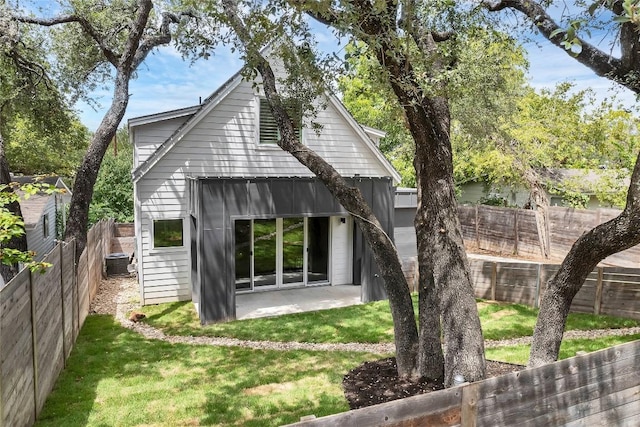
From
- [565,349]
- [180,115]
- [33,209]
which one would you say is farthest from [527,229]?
[33,209]

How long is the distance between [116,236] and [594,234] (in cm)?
2079

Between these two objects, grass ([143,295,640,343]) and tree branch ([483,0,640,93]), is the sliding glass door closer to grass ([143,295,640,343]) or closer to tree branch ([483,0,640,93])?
grass ([143,295,640,343])

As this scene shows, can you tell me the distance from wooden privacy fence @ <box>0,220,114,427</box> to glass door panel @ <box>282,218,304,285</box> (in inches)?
218

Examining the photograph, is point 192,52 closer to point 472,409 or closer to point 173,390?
point 173,390

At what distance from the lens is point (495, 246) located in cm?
1905

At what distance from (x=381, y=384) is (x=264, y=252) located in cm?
680

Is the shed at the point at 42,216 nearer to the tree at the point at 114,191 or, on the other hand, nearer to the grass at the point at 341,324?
the tree at the point at 114,191

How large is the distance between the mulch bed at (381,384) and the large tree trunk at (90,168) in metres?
6.62

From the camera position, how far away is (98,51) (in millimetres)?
12375

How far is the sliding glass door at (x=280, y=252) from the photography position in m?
12.0

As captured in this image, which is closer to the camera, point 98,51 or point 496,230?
point 98,51

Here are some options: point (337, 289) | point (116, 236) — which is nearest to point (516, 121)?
point (337, 289)

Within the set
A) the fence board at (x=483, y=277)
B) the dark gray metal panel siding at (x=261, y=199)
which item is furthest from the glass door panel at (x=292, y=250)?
the fence board at (x=483, y=277)

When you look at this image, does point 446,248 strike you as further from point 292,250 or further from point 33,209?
point 33,209
